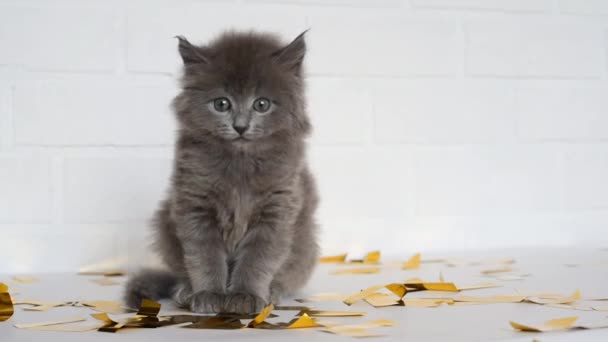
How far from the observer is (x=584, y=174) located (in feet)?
8.70

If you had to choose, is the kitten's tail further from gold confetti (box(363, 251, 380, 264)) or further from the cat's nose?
gold confetti (box(363, 251, 380, 264))

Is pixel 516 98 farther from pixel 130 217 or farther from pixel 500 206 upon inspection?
pixel 130 217

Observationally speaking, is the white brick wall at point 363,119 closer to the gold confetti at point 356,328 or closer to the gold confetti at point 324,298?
the gold confetti at point 324,298

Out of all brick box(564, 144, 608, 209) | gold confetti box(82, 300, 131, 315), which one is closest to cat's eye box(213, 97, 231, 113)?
gold confetti box(82, 300, 131, 315)

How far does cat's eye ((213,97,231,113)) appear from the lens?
143cm

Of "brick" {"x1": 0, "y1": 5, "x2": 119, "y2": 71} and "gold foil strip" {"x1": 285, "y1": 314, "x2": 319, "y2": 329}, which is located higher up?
"brick" {"x1": 0, "y1": 5, "x2": 119, "y2": 71}

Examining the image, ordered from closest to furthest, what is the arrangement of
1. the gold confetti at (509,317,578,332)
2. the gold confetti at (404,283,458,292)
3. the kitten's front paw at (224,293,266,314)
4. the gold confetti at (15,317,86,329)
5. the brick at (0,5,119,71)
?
the gold confetti at (509,317,578,332) → the gold confetti at (15,317,86,329) → the kitten's front paw at (224,293,266,314) → the gold confetti at (404,283,458,292) → the brick at (0,5,119,71)

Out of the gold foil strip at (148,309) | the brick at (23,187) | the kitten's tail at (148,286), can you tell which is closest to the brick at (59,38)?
the brick at (23,187)

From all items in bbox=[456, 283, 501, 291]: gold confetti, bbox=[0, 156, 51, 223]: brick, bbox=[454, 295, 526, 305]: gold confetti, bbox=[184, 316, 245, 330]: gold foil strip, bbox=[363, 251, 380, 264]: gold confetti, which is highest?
bbox=[0, 156, 51, 223]: brick

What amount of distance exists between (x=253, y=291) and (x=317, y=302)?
0.55 ft

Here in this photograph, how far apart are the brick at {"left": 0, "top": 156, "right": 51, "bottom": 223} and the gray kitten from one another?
2.60 feet

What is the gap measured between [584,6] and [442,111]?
27.2 inches

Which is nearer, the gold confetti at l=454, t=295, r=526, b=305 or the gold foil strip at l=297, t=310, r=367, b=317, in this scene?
the gold foil strip at l=297, t=310, r=367, b=317

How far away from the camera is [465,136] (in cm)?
252
